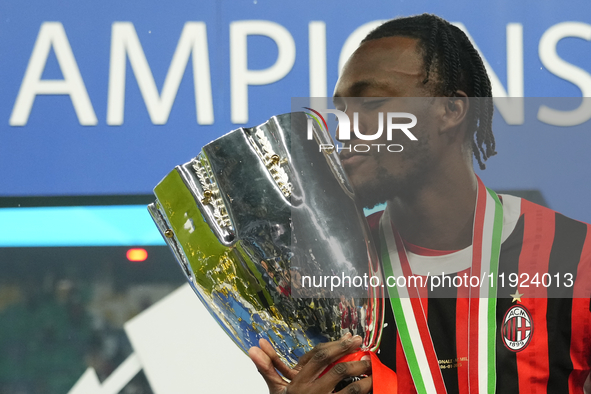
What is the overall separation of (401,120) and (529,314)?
375 millimetres

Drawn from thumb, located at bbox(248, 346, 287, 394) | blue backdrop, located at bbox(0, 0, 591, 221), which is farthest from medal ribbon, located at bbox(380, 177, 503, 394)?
blue backdrop, located at bbox(0, 0, 591, 221)

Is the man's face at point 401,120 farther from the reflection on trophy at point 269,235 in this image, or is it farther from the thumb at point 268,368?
the thumb at point 268,368

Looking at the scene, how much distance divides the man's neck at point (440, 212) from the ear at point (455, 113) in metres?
0.08

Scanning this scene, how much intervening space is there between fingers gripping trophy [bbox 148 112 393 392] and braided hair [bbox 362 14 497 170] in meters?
0.30

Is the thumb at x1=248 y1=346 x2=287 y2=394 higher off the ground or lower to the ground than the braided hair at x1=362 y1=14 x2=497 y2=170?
lower

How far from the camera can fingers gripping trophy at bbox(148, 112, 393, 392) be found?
782mm

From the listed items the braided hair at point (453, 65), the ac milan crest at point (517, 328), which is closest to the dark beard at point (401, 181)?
the braided hair at point (453, 65)

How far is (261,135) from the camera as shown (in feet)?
2.71

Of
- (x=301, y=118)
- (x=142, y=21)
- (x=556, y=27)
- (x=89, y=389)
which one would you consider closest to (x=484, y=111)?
(x=301, y=118)

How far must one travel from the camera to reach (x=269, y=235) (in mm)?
787

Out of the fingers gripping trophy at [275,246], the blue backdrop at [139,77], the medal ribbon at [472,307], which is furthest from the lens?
the blue backdrop at [139,77]

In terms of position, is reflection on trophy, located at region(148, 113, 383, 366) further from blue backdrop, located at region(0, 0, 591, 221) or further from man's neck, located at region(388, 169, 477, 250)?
blue backdrop, located at region(0, 0, 591, 221)

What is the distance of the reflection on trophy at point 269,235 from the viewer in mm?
785

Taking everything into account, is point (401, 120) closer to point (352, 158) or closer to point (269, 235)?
point (352, 158)
